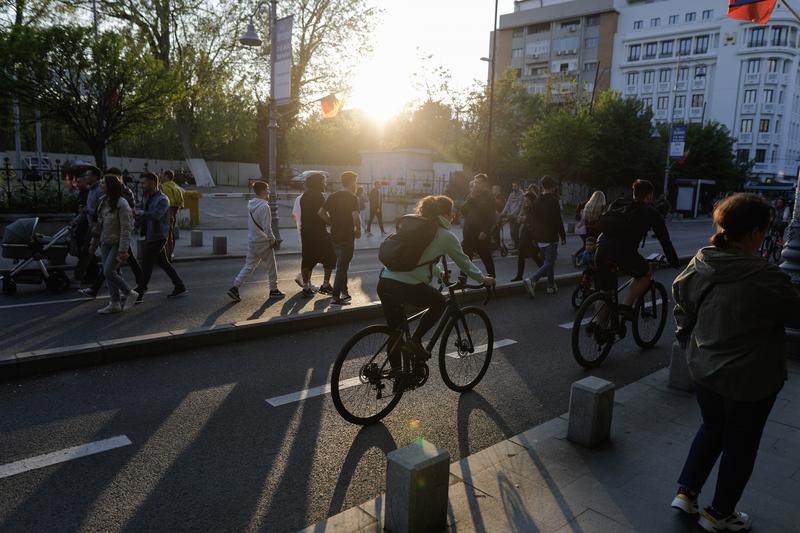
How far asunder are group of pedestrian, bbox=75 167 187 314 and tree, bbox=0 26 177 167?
277 inches

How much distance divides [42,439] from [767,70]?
80858 mm

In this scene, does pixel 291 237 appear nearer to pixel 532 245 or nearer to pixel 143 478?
pixel 532 245

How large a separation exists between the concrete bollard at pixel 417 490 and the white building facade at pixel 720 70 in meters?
69.5

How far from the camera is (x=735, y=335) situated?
283 centimetres

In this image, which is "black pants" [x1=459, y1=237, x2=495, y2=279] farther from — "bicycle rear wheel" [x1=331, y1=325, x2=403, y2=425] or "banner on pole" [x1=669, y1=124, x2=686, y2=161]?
"banner on pole" [x1=669, y1=124, x2=686, y2=161]

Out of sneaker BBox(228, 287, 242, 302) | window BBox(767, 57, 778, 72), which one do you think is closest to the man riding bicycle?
sneaker BBox(228, 287, 242, 302)

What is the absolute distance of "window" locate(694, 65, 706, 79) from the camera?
2835 inches

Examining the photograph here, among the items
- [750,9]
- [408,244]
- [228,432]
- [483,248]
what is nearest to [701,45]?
[750,9]

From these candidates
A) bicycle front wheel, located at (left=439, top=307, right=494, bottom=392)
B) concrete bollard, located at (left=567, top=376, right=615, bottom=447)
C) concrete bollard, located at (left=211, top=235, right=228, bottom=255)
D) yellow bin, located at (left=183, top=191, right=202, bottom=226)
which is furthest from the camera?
yellow bin, located at (left=183, top=191, right=202, bottom=226)

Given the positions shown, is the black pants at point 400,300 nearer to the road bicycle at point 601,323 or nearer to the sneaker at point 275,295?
the road bicycle at point 601,323

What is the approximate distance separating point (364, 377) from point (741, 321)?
2.59 m

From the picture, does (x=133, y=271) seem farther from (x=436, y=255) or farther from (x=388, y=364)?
(x=436, y=255)

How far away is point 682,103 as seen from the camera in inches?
2940

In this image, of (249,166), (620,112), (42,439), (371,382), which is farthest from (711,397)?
(249,166)
